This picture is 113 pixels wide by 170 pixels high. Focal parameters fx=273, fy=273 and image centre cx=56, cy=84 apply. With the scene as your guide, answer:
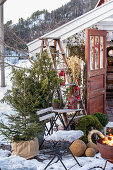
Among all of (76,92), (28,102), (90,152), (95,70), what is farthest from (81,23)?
(90,152)

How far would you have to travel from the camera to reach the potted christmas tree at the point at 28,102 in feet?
15.1

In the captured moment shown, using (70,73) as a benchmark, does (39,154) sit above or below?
below

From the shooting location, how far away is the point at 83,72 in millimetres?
6250

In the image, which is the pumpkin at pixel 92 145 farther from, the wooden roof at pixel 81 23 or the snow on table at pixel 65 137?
the wooden roof at pixel 81 23

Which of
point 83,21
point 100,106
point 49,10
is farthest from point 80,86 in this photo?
point 49,10

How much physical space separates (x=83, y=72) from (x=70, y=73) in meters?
0.34

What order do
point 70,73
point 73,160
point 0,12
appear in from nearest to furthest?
point 73,160 → point 70,73 → point 0,12

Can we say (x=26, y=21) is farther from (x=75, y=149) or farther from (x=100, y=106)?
(x=75, y=149)

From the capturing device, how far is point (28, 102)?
4.78 meters

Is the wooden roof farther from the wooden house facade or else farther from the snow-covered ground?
the snow-covered ground

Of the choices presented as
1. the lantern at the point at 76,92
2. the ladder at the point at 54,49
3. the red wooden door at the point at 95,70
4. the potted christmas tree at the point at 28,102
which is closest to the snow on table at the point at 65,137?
the potted christmas tree at the point at 28,102

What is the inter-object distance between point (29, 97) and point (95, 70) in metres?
2.34

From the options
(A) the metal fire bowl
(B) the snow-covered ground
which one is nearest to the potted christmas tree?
(B) the snow-covered ground

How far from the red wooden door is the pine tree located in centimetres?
128
